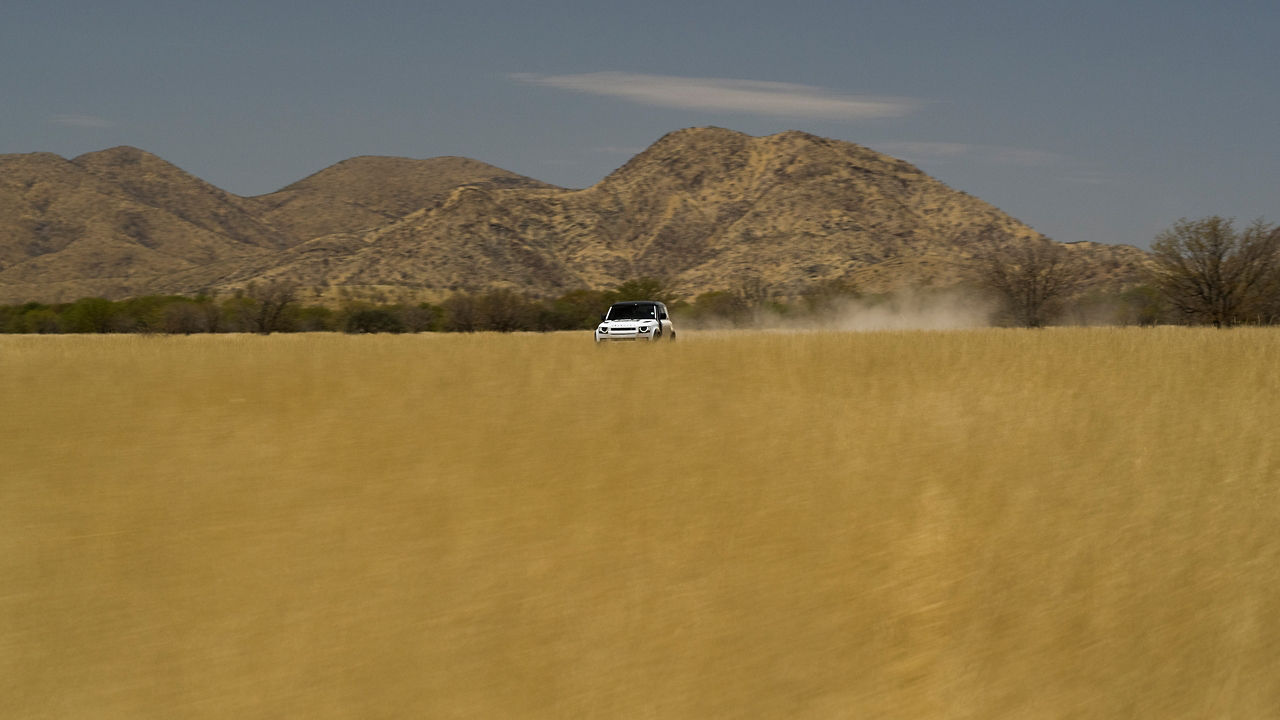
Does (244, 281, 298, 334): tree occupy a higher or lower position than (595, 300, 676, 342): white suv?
higher

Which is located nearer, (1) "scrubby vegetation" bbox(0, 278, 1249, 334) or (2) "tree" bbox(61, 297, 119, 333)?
(2) "tree" bbox(61, 297, 119, 333)

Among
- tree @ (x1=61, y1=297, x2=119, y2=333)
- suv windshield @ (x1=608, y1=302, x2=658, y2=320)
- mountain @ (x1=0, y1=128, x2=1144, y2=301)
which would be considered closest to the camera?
suv windshield @ (x1=608, y1=302, x2=658, y2=320)

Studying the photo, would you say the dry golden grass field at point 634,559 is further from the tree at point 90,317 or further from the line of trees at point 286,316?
the tree at point 90,317

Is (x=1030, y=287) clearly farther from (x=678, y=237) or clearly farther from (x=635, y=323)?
(x=678, y=237)

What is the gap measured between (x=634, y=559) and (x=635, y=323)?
24.3 m

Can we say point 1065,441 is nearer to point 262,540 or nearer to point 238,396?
point 262,540

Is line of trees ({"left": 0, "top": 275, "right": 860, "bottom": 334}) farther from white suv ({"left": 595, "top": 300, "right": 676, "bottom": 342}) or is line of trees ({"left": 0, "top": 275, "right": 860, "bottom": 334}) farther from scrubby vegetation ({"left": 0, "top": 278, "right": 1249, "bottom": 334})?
white suv ({"left": 595, "top": 300, "right": 676, "bottom": 342})

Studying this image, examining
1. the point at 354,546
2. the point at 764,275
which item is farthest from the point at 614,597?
the point at 764,275

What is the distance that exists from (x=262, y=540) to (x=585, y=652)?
113 inches

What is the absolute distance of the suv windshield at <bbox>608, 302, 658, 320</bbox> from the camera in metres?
32.8

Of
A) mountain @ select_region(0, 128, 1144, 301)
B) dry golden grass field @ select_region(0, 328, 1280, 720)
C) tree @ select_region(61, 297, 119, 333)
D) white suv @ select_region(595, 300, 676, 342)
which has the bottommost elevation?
dry golden grass field @ select_region(0, 328, 1280, 720)

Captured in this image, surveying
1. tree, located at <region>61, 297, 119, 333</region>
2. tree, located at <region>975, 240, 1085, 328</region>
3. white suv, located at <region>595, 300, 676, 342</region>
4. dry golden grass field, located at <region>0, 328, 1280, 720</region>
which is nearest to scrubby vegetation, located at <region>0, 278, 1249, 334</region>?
tree, located at <region>61, 297, 119, 333</region>

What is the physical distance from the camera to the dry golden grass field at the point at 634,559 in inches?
254

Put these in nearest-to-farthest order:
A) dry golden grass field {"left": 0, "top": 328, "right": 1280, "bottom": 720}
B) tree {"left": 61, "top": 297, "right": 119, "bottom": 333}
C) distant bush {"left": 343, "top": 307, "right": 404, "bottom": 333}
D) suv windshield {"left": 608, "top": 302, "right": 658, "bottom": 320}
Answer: dry golden grass field {"left": 0, "top": 328, "right": 1280, "bottom": 720}
suv windshield {"left": 608, "top": 302, "right": 658, "bottom": 320}
tree {"left": 61, "top": 297, "right": 119, "bottom": 333}
distant bush {"left": 343, "top": 307, "right": 404, "bottom": 333}
